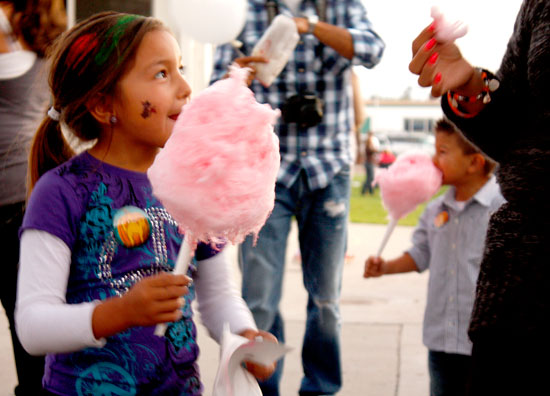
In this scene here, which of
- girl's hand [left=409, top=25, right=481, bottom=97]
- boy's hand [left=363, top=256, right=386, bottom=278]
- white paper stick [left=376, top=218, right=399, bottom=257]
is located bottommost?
boy's hand [left=363, top=256, right=386, bottom=278]

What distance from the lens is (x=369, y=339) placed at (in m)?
4.68

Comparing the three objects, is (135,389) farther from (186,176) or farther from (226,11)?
(226,11)

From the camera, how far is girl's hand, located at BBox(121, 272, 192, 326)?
4.93 feet

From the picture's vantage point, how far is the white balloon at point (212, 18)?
9.29 ft

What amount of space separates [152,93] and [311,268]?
1585 mm

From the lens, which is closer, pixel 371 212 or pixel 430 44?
pixel 430 44

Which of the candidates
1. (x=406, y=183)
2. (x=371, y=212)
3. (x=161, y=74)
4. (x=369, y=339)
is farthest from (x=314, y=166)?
(x=371, y=212)

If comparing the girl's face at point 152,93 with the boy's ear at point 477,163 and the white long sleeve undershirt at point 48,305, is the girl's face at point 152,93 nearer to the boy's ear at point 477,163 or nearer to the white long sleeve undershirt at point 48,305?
the white long sleeve undershirt at point 48,305

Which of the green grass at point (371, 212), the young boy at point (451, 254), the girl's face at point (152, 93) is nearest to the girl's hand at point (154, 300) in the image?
the girl's face at point (152, 93)

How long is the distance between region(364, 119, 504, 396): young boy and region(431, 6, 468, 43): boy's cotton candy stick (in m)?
1.44

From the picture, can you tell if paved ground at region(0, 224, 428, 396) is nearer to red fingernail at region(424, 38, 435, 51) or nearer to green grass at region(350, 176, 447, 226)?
red fingernail at region(424, 38, 435, 51)

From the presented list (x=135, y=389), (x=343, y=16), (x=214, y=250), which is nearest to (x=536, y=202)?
(x=214, y=250)

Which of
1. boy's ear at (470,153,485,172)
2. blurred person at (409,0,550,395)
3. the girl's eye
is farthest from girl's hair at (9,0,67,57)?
boy's ear at (470,153,485,172)

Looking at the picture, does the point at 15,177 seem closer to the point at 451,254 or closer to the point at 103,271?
the point at 103,271
